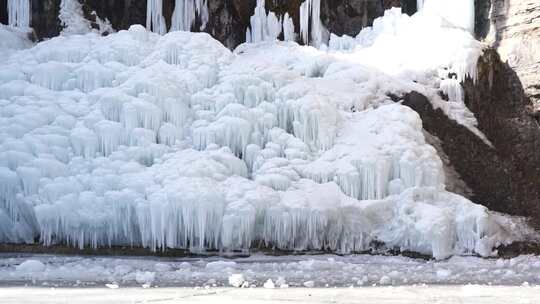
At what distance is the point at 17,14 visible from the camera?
42.9 ft

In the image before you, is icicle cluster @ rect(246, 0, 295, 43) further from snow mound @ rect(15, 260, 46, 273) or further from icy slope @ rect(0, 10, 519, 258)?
snow mound @ rect(15, 260, 46, 273)

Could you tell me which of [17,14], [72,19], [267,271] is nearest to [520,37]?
[267,271]

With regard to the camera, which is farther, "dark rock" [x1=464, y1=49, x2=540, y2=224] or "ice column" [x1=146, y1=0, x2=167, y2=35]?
"ice column" [x1=146, y1=0, x2=167, y2=35]

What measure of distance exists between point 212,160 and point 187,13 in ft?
18.6

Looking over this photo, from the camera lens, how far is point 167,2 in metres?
13.9

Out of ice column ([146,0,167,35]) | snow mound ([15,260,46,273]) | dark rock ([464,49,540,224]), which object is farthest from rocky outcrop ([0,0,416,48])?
snow mound ([15,260,46,273])

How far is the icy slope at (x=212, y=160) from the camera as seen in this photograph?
891cm

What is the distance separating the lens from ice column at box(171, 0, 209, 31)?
13.9 m

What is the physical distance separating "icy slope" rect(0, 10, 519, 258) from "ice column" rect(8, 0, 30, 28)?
84.5 inches

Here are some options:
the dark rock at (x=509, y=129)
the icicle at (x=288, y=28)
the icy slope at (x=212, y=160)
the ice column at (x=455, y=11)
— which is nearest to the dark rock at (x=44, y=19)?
the icy slope at (x=212, y=160)

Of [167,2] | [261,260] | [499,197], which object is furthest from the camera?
[167,2]

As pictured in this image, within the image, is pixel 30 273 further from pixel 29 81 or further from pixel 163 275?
pixel 29 81

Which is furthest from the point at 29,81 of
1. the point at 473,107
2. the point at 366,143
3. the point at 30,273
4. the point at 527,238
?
the point at 527,238

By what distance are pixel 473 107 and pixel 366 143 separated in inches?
103
